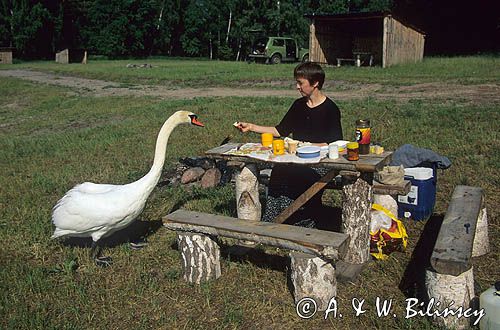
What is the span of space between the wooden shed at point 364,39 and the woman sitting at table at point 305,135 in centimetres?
2055

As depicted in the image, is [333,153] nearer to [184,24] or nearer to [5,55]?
[5,55]

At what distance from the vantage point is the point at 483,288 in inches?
165

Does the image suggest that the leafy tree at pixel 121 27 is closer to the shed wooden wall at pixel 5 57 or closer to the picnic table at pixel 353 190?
the shed wooden wall at pixel 5 57

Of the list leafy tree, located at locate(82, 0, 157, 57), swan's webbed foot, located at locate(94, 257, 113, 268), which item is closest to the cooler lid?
swan's webbed foot, located at locate(94, 257, 113, 268)

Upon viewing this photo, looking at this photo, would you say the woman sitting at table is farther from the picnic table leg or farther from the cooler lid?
the cooler lid

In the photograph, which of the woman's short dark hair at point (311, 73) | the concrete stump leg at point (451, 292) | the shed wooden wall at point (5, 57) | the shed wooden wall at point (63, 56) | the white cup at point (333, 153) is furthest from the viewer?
the shed wooden wall at point (63, 56)

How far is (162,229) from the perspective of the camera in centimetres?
588

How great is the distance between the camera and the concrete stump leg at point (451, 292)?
11.5 ft

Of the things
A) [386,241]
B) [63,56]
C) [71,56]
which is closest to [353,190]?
[386,241]

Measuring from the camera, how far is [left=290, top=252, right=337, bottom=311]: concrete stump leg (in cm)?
385

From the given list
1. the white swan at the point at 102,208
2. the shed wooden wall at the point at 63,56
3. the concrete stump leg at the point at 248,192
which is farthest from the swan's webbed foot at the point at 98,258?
the shed wooden wall at the point at 63,56

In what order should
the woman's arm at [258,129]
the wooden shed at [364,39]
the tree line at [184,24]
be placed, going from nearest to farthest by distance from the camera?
1. the woman's arm at [258,129]
2. the wooden shed at [364,39]
3. the tree line at [184,24]

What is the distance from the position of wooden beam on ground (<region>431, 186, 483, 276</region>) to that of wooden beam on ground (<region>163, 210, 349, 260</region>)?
2.26ft

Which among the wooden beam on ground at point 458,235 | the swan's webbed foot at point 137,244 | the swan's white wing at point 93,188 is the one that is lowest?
the swan's webbed foot at point 137,244
